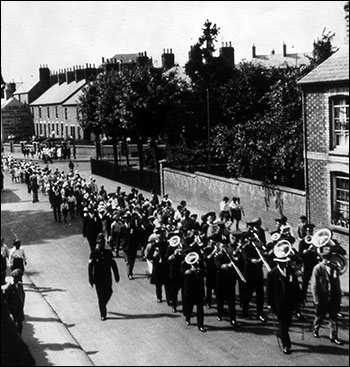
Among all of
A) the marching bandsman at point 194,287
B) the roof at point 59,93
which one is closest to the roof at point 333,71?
the marching bandsman at point 194,287

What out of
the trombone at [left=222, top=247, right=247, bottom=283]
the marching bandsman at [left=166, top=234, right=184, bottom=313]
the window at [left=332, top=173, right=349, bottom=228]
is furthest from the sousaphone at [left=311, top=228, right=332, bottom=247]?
the window at [left=332, top=173, right=349, bottom=228]

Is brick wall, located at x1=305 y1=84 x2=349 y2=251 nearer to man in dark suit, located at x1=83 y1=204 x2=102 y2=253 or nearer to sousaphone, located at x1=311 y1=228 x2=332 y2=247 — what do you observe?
sousaphone, located at x1=311 y1=228 x2=332 y2=247

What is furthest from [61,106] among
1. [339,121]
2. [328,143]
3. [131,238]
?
[131,238]

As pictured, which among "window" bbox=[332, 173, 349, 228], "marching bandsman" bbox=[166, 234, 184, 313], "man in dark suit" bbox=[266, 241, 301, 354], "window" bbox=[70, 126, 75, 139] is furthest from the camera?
"window" bbox=[70, 126, 75, 139]

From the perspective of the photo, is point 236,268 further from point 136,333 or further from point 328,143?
point 328,143

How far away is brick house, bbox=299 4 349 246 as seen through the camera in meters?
16.0

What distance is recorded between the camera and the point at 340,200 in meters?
16.4

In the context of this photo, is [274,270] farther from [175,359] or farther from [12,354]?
[12,354]

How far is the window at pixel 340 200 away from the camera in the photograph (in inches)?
639

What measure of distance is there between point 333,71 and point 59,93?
5404 cm

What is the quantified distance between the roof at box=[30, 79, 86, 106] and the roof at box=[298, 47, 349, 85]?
4569 cm

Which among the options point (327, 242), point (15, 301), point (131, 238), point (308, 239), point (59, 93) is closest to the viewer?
point (15, 301)

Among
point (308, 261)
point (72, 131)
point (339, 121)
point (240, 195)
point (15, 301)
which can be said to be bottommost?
point (15, 301)

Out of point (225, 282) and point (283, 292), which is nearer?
point (283, 292)
